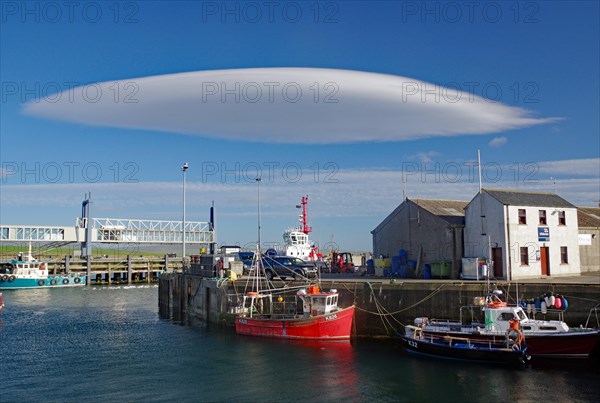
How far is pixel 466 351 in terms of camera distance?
27.9 m

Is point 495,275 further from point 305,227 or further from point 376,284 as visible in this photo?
point 305,227

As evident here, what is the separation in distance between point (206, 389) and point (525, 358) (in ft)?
49.1

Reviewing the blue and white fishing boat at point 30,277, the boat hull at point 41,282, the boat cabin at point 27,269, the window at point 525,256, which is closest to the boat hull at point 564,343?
the window at point 525,256

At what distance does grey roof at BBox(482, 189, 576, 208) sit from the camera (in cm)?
3812

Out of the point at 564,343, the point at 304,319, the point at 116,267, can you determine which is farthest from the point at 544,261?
the point at 116,267

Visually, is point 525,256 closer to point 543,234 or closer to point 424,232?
point 543,234

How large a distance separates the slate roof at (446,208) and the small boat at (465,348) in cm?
1340

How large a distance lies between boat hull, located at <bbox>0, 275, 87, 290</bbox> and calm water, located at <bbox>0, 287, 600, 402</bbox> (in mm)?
42522

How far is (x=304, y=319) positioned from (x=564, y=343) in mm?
14562

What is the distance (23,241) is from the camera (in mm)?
87312

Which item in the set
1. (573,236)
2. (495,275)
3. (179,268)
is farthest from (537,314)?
(179,268)

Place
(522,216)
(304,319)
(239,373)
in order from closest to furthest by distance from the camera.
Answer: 1. (239,373)
2. (304,319)
3. (522,216)

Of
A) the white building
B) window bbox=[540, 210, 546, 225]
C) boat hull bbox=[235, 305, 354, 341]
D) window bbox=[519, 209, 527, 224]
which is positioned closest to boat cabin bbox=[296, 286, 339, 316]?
boat hull bbox=[235, 305, 354, 341]

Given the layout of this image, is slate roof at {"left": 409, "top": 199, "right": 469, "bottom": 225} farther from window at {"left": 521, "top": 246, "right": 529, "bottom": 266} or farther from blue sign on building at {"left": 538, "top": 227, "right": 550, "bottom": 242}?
blue sign on building at {"left": 538, "top": 227, "right": 550, "bottom": 242}
